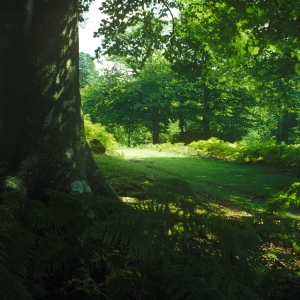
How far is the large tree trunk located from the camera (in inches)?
147

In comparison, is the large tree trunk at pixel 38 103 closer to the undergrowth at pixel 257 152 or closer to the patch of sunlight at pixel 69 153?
the patch of sunlight at pixel 69 153

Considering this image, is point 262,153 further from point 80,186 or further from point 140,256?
point 140,256

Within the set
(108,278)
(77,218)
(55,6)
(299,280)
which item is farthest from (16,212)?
(55,6)

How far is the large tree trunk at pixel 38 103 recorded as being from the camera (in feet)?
12.2

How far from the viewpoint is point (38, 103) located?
3.83 metres

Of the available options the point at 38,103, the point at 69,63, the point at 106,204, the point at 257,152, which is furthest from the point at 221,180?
the point at 106,204

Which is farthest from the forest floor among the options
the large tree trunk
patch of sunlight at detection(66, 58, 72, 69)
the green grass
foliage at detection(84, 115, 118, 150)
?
foliage at detection(84, 115, 118, 150)

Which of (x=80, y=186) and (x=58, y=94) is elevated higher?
(x=58, y=94)

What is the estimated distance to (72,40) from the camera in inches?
168

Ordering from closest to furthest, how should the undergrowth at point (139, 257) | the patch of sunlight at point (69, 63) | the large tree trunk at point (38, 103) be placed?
the undergrowth at point (139, 257) < the large tree trunk at point (38, 103) < the patch of sunlight at point (69, 63)

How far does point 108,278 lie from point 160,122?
3586cm

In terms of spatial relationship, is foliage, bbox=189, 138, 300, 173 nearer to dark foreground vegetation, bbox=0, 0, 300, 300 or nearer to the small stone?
dark foreground vegetation, bbox=0, 0, 300, 300

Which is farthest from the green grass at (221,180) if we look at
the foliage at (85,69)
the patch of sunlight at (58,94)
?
the foliage at (85,69)

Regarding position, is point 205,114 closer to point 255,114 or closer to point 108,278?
point 255,114
